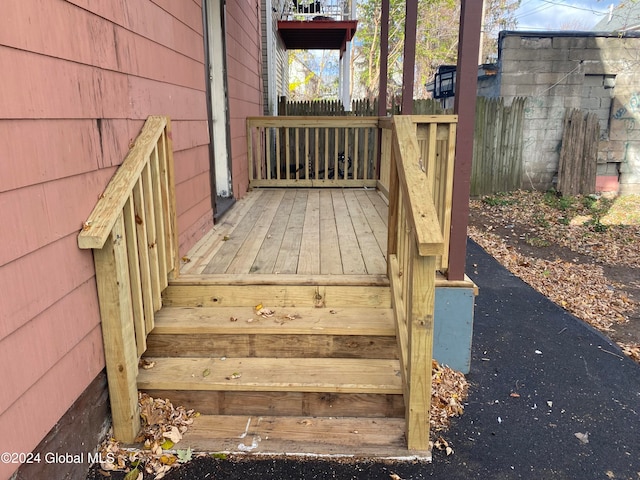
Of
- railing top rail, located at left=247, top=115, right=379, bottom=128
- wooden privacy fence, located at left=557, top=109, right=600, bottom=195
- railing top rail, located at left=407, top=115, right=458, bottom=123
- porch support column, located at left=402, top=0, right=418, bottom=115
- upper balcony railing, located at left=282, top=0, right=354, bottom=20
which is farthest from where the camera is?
upper balcony railing, located at left=282, top=0, right=354, bottom=20

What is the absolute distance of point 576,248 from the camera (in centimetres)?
721

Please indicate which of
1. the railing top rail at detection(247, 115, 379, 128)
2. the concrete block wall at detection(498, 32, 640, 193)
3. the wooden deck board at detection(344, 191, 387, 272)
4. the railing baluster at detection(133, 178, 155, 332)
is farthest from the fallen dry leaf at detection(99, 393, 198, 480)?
the concrete block wall at detection(498, 32, 640, 193)

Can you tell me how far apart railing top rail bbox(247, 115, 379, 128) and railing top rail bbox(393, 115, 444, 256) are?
395 cm

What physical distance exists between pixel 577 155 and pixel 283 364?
958 cm

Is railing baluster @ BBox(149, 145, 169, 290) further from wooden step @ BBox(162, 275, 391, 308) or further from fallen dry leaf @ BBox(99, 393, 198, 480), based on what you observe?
fallen dry leaf @ BBox(99, 393, 198, 480)

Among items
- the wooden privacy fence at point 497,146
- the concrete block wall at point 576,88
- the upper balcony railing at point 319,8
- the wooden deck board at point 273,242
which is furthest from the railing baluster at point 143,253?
the upper balcony railing at point 319,8

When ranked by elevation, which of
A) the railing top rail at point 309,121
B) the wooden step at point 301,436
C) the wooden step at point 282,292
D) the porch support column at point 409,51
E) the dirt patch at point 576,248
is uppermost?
the porch support column at point 409,51

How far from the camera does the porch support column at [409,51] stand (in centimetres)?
491

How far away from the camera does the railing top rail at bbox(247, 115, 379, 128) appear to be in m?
6.68

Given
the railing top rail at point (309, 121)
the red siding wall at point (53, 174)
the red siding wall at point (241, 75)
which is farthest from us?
the railing top rail at point (309, 121)

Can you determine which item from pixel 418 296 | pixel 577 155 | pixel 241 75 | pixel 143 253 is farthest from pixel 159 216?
pixel 577 155

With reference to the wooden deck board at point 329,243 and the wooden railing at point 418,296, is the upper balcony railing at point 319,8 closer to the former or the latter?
the wooden deck board at point 329,243

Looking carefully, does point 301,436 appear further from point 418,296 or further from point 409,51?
point 409,51

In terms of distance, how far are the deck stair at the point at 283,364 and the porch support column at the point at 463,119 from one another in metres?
0.59
